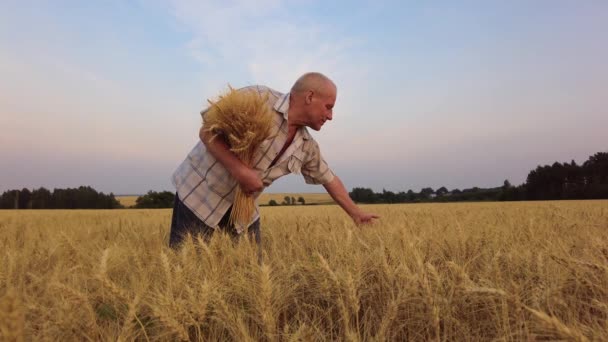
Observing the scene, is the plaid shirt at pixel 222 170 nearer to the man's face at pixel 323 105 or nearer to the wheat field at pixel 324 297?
the man's face at pixel 323 105

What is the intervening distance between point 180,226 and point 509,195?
27.1 m

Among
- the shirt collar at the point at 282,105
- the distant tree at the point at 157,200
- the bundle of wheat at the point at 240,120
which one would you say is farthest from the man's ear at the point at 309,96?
the distant tree at the point at 157,200

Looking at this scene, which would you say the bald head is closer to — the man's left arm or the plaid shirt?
the plaid shirt

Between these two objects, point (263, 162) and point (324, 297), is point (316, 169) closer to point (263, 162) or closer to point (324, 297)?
point (263, 162)

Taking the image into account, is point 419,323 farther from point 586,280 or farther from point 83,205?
point 83,205

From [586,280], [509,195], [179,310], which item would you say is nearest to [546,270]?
[586,280]

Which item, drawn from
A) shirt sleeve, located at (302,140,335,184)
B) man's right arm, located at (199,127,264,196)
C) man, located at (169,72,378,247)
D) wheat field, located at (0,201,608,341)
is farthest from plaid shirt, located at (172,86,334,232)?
wheat field, located at (0,201,608,341)

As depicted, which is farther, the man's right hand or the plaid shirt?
the plaid shirt

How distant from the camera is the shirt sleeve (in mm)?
3107

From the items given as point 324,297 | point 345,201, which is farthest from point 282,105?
point 324,297

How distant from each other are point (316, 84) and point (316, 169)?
82 centimetres

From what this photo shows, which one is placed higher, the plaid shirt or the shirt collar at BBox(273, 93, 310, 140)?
the shirt collar at BBox(273, 93, 310, 140)

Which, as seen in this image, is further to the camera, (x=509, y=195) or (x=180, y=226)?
(x=509, y=195)

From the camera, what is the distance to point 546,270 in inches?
59.7
